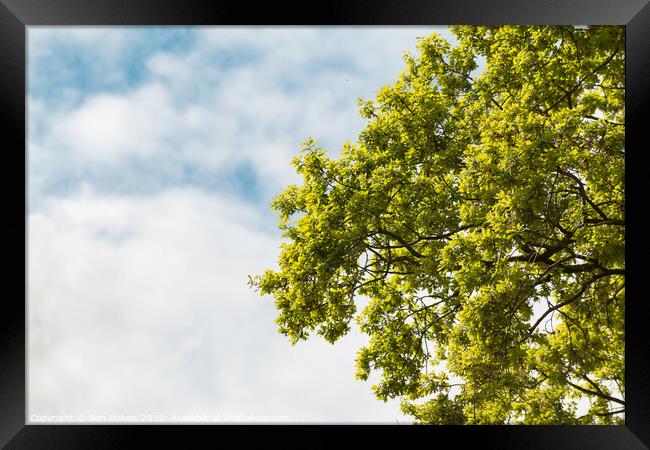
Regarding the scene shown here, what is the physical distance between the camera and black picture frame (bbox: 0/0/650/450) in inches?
85.0

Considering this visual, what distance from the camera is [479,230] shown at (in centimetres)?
650

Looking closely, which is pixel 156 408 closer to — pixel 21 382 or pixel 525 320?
pixel 525 320

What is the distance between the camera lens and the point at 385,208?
21.6 ft

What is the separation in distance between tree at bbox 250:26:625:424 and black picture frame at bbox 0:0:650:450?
326 cm

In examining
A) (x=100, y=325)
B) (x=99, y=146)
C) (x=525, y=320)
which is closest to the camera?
(x=525, y=320)

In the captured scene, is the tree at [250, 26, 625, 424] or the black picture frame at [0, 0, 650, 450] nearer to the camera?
the black picture frame at [0, 0, 650, 450]

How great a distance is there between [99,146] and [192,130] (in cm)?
229

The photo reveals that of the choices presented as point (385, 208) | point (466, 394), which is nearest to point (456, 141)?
point (385, 208)

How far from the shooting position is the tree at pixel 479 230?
5.68 meters
